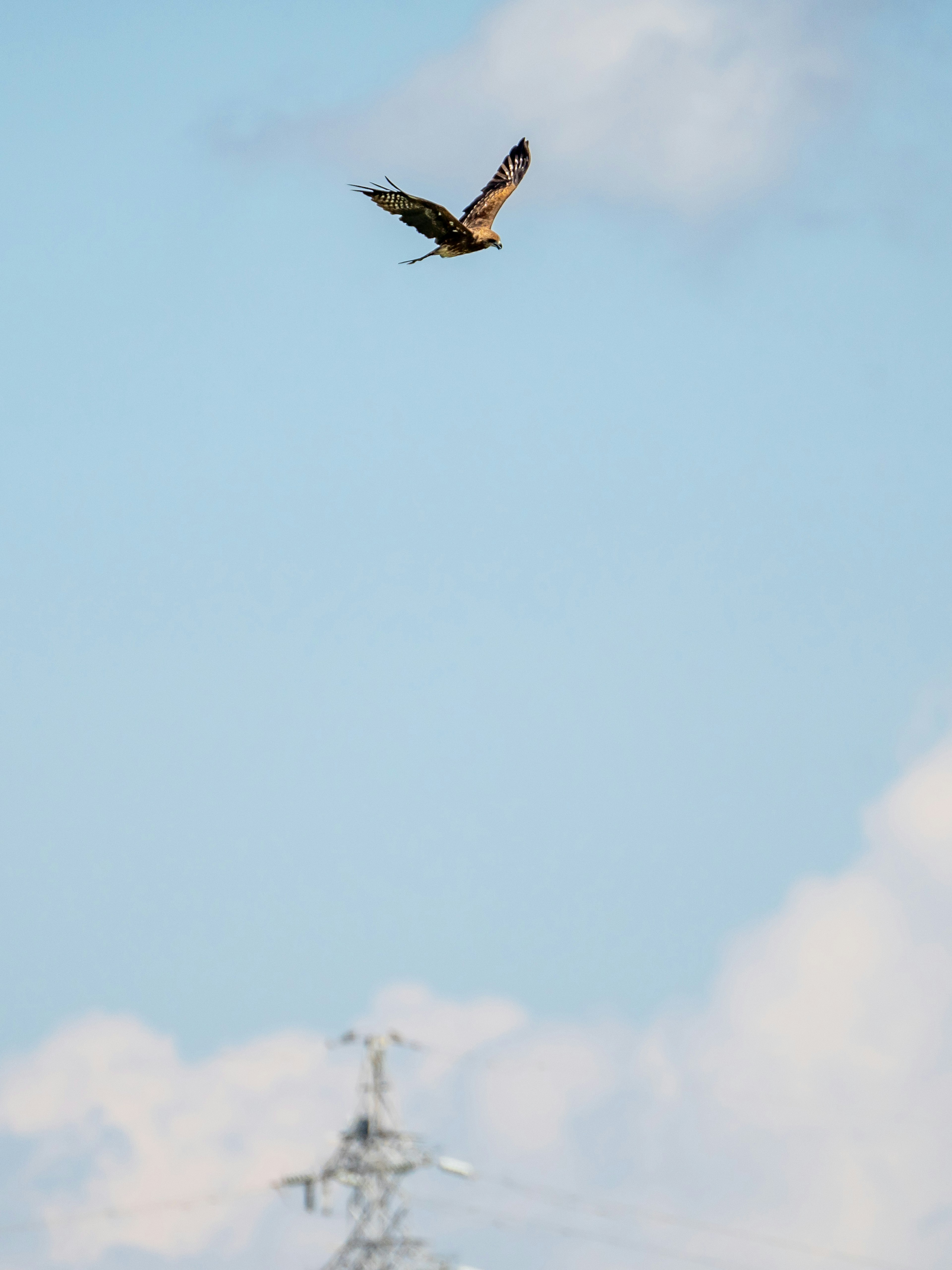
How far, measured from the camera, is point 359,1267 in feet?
Answer: 384

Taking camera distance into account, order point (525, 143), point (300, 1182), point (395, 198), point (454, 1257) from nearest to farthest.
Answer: point (395, 198) → point (525, 143) → point (454, 1257) → point (300, 1182)

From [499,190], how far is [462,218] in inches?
212

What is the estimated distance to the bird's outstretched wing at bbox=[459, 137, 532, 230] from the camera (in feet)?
302

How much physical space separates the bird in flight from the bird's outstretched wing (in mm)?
12

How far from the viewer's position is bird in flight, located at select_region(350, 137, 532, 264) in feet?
286

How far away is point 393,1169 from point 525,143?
44050 mm

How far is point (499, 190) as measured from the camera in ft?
316

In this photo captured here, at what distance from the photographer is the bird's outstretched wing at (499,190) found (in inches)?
3625

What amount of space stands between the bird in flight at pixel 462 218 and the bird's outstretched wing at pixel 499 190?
0.01 meters

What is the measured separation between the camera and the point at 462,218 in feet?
300

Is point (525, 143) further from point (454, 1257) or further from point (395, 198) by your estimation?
point (454, 1257)

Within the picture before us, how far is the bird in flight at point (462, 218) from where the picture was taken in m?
87.1

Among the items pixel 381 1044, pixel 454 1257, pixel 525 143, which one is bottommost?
pixel 454 1257

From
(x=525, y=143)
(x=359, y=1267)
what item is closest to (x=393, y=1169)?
(x=359, y=1267)
